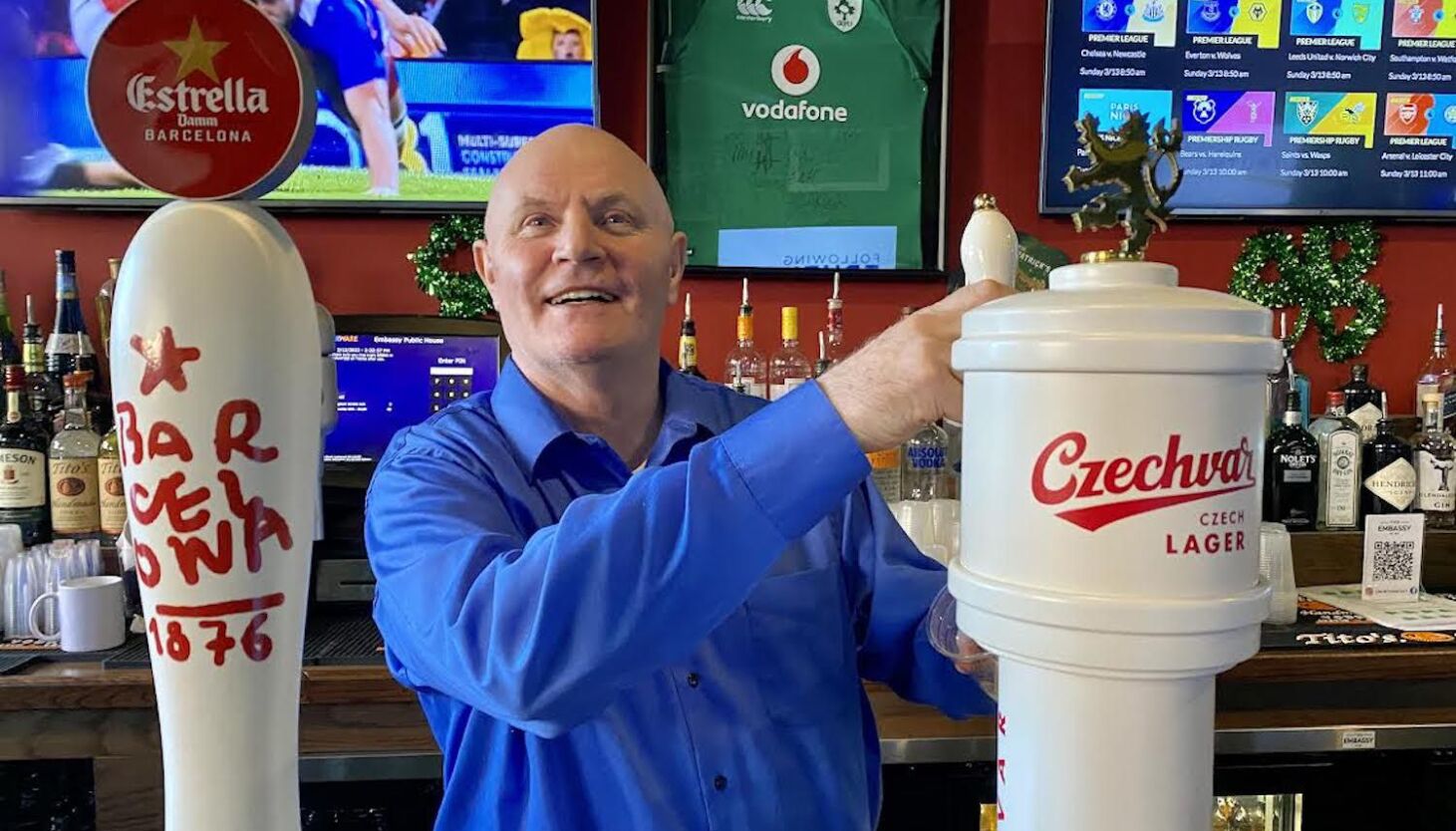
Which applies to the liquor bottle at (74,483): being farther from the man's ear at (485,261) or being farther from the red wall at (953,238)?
the man's ear at (485,261)

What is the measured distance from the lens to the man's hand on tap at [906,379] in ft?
1.94

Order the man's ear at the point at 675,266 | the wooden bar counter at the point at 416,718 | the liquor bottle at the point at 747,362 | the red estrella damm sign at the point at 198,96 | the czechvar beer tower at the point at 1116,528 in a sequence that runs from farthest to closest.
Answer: the liquor bottle at the point at 747,362 < the wooden bar counter at the point at 416,718 < the man's ear at the point at 675,266 < the red estrella damm sign at the point at 198,96 < the czechvar beer tower at the point at 1116,528

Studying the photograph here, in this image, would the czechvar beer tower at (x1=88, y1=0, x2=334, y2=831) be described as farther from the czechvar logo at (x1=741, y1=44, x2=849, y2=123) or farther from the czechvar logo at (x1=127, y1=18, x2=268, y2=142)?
the czechvar logo at (x1=741, y1=44, x2=849, y2=123)

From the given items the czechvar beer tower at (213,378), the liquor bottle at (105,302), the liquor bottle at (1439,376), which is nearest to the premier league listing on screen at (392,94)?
the liquor bottle at (105,302)

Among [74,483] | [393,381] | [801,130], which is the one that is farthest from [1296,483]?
[74,483]

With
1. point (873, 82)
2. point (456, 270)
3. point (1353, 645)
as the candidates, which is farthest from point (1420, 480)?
point (456, 270)

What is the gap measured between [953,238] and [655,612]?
6.51 ft

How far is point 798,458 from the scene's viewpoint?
0.62 metres

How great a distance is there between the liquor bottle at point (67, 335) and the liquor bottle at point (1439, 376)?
3047 mm

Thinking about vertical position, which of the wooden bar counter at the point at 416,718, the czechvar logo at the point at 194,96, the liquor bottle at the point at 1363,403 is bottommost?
the wooden bar counter at the point at 416,718

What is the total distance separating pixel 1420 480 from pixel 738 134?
1726 mm

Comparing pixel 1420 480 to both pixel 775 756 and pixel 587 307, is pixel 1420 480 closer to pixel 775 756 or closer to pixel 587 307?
pixel 775 756

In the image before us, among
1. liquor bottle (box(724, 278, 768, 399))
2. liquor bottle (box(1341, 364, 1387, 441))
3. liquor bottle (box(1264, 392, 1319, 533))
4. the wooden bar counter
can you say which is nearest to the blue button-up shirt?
the wooden bar counter

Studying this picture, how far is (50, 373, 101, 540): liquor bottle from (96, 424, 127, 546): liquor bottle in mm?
17
